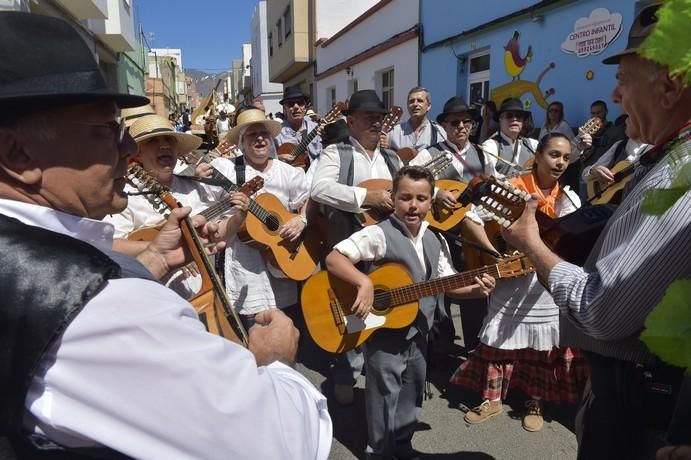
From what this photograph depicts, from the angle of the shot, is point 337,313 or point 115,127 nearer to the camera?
point 115,127

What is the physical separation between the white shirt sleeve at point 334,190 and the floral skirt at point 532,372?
1.31 meters

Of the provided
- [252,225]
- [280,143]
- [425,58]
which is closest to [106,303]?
[252,225]

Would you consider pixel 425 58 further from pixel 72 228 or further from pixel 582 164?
pixel 72 228

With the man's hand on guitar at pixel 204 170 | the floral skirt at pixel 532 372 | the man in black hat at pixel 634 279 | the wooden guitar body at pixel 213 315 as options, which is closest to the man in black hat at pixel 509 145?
the floral skirt at pixel 532 372

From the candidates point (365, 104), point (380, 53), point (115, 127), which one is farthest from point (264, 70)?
point (115, 127)

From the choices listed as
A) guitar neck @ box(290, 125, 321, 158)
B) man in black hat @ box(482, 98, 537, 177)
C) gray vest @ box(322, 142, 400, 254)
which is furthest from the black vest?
guitar neck @ box(290, 125, 321, 158)

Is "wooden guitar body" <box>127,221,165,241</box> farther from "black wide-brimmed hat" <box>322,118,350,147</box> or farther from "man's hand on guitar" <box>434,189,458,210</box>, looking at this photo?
"black wide-brimmed hat" <box>322,118,350,147</box>

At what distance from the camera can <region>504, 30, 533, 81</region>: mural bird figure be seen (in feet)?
25.9

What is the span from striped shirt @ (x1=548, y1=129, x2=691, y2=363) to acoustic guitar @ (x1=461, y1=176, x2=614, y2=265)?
0.72ft

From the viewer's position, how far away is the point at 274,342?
132cm

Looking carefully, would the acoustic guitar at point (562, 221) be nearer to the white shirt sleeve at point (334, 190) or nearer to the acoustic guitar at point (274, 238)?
the white shirt sleeve at point (334, 190)

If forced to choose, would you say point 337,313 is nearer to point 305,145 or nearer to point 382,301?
point 382,301

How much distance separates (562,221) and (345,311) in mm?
1308

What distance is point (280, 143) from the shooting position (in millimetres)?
6402
